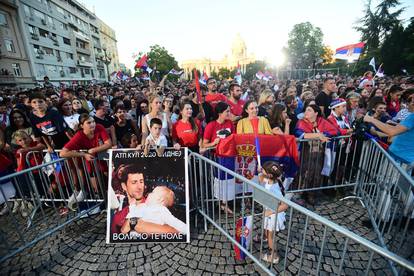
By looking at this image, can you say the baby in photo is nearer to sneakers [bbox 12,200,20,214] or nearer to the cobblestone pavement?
the cobblestone pavement

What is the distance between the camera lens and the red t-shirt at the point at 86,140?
3875 millimetres

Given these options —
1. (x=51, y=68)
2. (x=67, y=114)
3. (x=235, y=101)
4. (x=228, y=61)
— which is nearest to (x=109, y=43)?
(x=51, y=68)

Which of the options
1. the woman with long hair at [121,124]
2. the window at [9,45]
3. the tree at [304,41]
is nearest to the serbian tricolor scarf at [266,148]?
the woman with long hair at [121,124]

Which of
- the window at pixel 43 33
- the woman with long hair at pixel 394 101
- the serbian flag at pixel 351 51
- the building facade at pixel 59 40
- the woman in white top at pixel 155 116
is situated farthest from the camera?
the window at pixel 43 33

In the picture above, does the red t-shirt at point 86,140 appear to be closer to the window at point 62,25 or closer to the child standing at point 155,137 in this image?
the child standing at point 155,137

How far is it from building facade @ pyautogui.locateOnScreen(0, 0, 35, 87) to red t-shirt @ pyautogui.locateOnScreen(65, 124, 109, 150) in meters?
35.7

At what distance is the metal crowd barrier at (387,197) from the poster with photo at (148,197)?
2.93m

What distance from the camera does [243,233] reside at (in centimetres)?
305

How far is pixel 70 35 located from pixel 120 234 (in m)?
63.6

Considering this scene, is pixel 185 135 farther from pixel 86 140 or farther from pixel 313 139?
pixel 313 139

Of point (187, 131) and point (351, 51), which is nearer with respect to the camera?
point (187, 131)

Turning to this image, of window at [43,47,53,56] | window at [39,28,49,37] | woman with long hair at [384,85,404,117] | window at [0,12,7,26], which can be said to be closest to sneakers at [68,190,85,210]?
woman with long hair at [384,85,404,117]

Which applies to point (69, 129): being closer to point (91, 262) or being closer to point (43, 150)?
point (43, 150)

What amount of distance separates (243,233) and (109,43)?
328 feet
